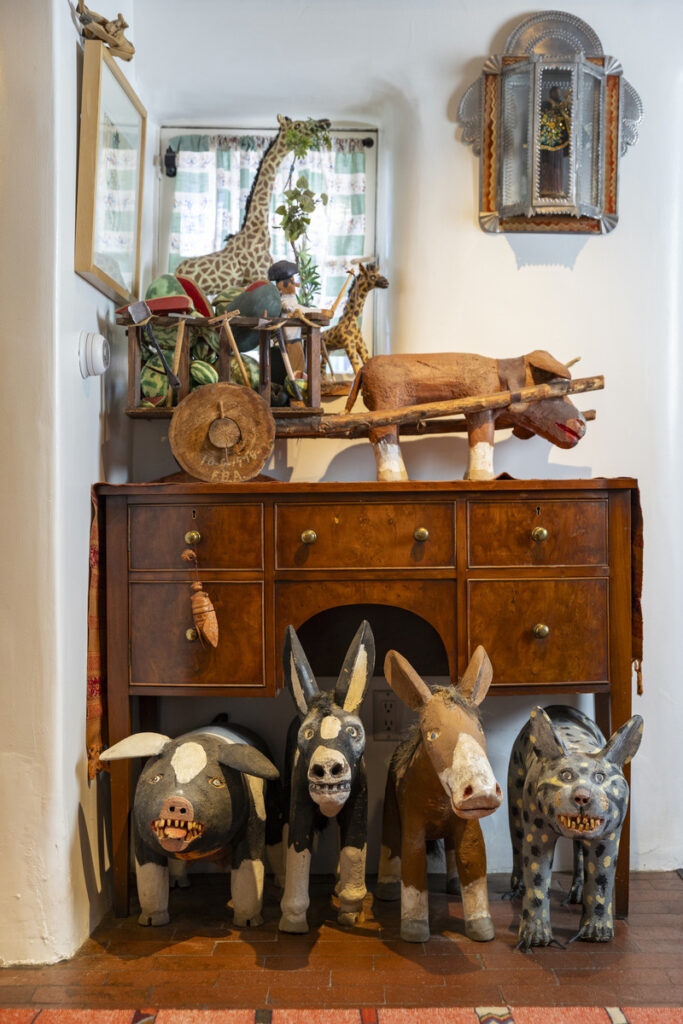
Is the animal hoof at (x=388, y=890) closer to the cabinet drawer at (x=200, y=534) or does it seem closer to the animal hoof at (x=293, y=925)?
the animal hoof at (x=293, y=925)

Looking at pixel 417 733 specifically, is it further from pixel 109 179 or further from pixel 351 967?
pixel 109 179

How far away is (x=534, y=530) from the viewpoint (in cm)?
250

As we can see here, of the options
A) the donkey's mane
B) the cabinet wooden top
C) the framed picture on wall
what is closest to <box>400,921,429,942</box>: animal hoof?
→ the donkey's mane

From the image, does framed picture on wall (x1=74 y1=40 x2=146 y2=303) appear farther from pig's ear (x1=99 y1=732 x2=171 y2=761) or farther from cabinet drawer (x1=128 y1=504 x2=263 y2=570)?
pig's ear (x1=99 y1=732 x2=171 y2=761)

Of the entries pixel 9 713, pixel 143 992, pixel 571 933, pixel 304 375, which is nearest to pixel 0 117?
pixel 304 375

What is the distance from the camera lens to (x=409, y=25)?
3.03 m

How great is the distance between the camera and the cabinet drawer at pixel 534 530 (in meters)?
2.51

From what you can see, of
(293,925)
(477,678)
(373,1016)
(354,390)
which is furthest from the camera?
(354,390)

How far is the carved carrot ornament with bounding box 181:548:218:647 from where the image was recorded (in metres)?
2.47

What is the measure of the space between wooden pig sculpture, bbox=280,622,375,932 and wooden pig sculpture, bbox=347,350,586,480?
23.2 inches

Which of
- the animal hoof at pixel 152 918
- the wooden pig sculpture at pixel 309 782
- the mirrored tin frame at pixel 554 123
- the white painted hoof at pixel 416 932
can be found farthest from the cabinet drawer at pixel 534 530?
the animal hoof at pixel 152 918

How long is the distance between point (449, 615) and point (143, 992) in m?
1.23

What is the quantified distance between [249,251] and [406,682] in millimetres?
1625

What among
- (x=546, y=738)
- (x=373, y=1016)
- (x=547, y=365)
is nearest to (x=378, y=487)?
(x=547, y=365)
